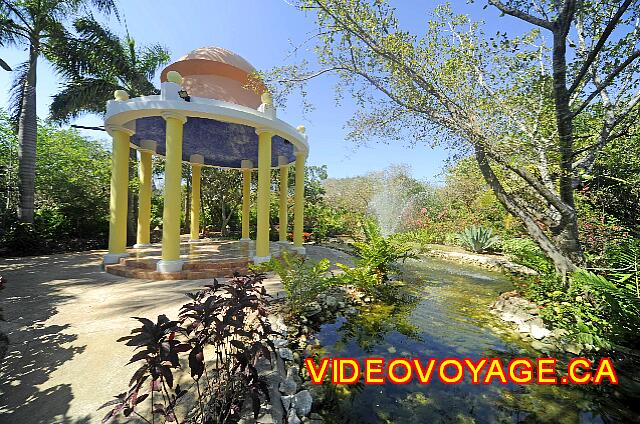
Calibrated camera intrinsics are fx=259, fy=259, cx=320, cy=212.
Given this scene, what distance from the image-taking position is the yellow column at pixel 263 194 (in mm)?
6512

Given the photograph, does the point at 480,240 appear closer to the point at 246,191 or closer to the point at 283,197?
the point at 283,197

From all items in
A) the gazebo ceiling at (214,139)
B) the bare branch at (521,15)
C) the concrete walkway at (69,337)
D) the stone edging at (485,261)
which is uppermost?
the bare branch at (521,15)

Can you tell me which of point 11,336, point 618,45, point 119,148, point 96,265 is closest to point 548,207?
point 618,45

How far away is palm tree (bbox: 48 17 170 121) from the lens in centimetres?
1058

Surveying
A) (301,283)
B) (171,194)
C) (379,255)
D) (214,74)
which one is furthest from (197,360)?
(214,74)

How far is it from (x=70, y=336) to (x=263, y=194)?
13.9 feet

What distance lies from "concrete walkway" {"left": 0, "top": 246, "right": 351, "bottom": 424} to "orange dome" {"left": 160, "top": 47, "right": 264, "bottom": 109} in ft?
16.6

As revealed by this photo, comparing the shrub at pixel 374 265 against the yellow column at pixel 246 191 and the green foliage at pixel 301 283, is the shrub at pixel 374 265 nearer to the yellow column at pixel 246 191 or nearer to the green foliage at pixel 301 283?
the green foliage at pixel 301 283

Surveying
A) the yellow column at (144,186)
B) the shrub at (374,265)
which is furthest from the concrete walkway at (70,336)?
the yellow column at (144,186)

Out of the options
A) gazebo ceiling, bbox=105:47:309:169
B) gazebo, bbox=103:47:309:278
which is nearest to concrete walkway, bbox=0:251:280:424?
gazebo, bbox=103:47:309:278

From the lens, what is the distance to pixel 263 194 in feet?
21.5

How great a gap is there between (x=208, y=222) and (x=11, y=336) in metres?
13.3

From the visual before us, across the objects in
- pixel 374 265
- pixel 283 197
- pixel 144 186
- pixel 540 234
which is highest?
pixel 144 186

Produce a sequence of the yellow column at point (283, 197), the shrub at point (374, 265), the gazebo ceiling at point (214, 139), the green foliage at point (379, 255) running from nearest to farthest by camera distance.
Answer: the shrub at point (374, 265)
the green foliage at point (379, 255)
the gazebo ceiling at point (214, 139)
the yellow column at point (283, 197)
